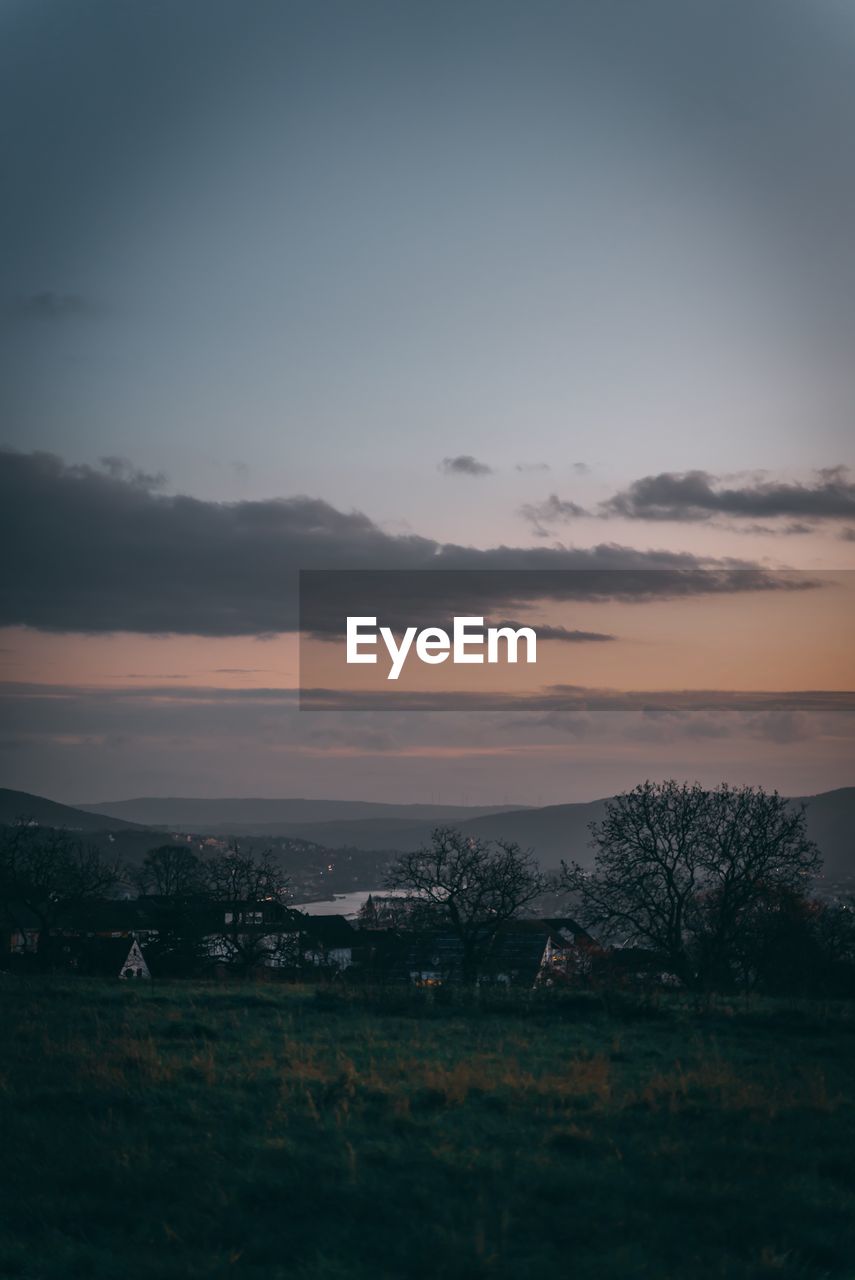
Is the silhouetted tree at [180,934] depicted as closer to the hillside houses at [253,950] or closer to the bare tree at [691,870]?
the hillside houses at [253,950]

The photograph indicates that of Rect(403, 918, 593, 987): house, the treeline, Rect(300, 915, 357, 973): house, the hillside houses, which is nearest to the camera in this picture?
the treeline

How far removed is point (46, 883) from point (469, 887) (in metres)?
18.2

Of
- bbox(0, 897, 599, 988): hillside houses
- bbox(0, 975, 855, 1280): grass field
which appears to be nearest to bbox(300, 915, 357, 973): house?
bbox(0, 897, 599, 988): hillside houses

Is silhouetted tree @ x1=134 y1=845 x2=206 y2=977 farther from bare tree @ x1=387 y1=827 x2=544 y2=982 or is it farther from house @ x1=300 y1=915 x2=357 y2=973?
house @ x1=300 y1=915 x2=357 y2=973

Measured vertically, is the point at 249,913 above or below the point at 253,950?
above

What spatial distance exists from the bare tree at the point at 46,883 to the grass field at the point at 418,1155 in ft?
93.6

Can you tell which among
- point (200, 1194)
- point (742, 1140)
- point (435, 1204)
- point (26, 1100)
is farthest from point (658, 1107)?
point (26, 1100)

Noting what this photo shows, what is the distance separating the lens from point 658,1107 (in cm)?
1056

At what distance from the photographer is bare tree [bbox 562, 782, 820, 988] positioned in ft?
104

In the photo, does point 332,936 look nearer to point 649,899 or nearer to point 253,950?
point 253,950

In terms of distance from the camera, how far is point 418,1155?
8.82m

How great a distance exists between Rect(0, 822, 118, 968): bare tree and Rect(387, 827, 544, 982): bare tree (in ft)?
46.0

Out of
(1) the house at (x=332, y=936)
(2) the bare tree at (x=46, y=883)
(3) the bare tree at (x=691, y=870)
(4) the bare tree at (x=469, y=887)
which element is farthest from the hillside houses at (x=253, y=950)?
(1) the house at (x=332, y=936)

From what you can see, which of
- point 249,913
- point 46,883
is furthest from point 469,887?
point 46,883
